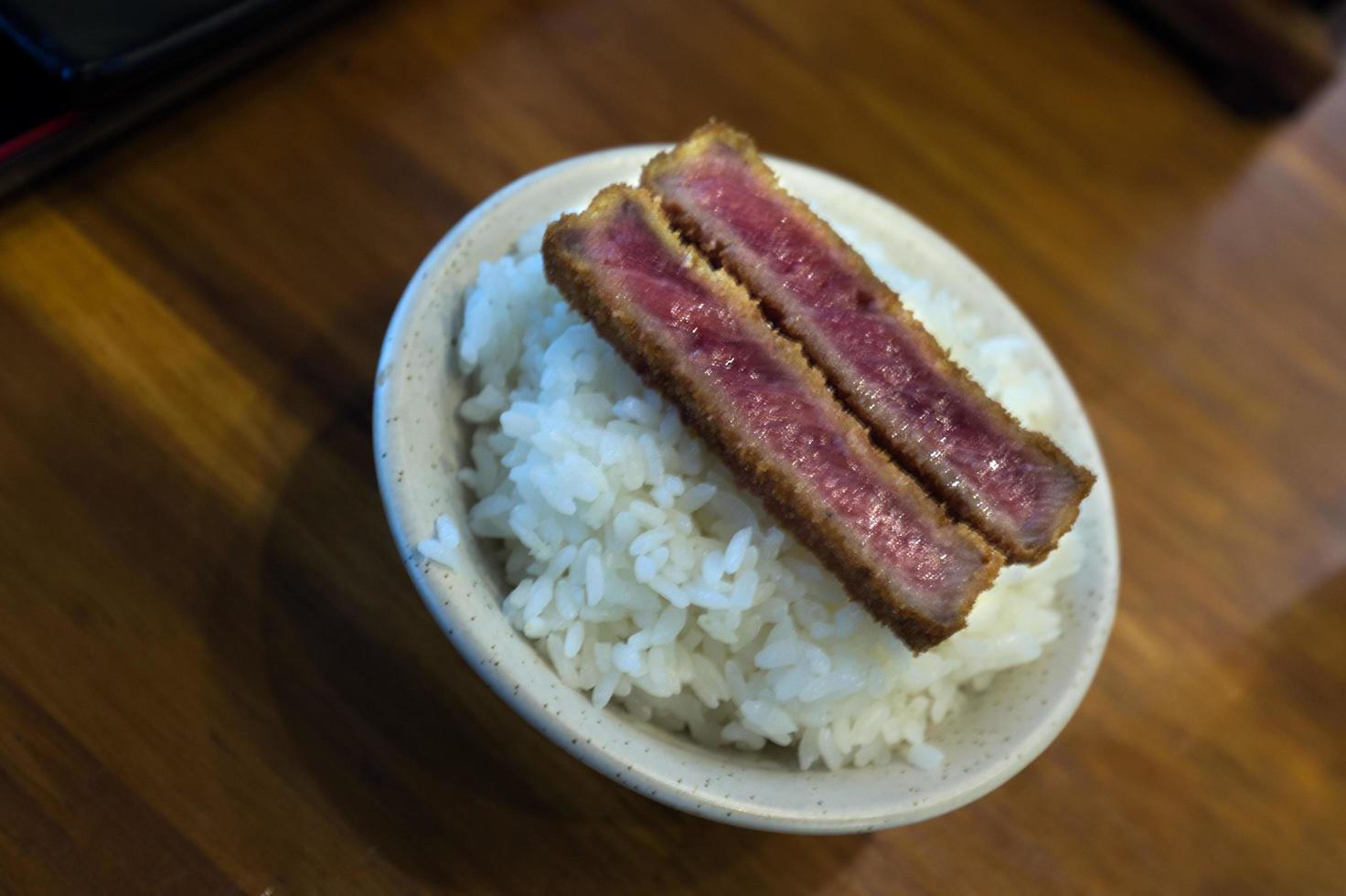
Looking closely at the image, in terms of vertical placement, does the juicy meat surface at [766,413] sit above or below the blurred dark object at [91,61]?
above

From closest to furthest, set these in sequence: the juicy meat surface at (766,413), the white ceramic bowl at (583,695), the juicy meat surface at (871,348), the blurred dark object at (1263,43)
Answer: the white ceramic bowl at (583,695) → the juicy meat surface at (766,413) → the juicy meat surface at (871,348) → the blurred dark object at (1263,43)

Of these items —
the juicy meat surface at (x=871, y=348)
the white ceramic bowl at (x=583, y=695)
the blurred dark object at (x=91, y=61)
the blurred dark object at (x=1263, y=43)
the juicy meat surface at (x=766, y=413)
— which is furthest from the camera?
the blurred dark object at (x=1263, y=43)

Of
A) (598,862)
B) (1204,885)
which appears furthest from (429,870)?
(1204,885)

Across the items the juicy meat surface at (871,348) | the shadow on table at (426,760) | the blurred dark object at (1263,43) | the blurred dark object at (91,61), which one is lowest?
the shadow on table at (426,760)

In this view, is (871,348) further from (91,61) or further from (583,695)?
(91,61)

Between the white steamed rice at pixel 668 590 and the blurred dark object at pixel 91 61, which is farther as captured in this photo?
the blurred dark object at pixel 91 61

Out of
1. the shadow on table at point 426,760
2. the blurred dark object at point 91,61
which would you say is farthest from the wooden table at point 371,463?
the blurred dark object at point 91,61

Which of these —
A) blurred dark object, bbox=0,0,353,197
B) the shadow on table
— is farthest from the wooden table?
blurred dark object, bbox=0,0,353,197

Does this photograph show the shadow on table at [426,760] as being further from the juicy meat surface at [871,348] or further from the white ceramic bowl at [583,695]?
the juicy meat surface at [871,348]
